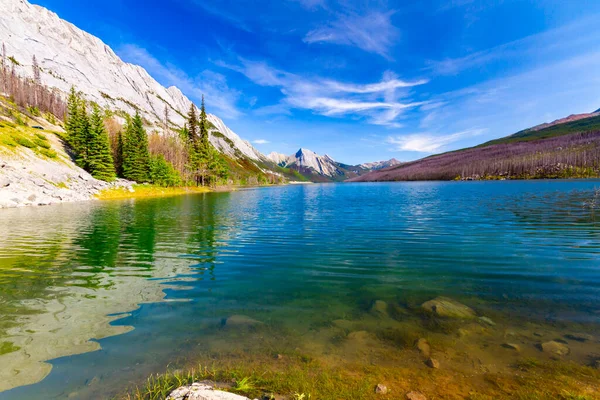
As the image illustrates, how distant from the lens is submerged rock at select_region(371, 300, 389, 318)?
9.59 metres

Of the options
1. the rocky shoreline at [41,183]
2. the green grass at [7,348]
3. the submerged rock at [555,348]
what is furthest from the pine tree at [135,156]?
the submerged rock at [555,348]

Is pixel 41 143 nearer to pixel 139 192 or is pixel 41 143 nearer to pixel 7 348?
pixel 139 192

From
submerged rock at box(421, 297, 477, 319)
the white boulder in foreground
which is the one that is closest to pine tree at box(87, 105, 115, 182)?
the white boulder in foreground

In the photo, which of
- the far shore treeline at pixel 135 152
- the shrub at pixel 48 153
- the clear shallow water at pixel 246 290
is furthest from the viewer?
the far shore treeline at pixel 135 152

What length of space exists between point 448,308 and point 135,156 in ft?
351

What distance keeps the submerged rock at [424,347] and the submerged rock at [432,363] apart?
243 millimetres

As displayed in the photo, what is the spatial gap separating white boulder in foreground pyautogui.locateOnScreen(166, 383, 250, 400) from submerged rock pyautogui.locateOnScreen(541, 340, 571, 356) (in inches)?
326

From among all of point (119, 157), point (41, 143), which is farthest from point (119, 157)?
point (41, 143)

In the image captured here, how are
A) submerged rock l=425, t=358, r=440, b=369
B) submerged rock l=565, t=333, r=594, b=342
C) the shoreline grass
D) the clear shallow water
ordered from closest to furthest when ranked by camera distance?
submerged rock l=425, t=358, r=440, b=369 → the clear shallow water → submerged rock l=565, t=333, r=594, b=342 → the shoreline grass

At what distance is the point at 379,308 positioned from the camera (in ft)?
33.1

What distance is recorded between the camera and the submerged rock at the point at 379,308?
9.59 metres

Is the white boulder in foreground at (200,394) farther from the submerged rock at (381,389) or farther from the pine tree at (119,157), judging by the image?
the pine tree at (119,157)

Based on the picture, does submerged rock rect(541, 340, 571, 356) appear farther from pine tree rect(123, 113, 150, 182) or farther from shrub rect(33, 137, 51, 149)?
pine tree rect(123, 113, 150, 182)

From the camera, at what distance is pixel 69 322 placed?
29.8ft
